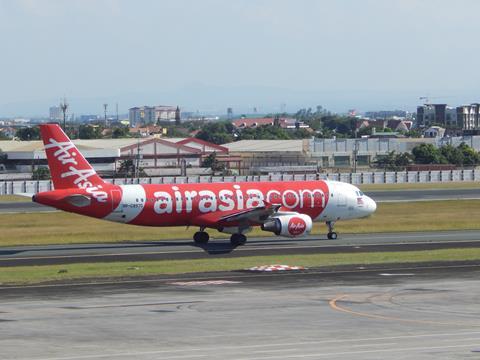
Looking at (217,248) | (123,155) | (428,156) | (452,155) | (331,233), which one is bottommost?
(217,248)

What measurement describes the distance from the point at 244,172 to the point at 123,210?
119718mm

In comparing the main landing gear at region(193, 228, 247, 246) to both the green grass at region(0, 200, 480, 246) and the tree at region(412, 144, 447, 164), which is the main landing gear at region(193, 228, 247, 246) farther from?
the tree at region(412, 144, 447, 164)

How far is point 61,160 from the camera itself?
61.7 meters

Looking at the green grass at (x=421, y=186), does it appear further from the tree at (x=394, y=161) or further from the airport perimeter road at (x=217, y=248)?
the airport perimeter road at (x=217, y=248)

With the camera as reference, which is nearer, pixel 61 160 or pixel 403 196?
pixel 61 160

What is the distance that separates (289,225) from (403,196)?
49.8m

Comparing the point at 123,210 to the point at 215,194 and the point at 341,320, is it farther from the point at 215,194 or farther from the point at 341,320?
the point at 341,320

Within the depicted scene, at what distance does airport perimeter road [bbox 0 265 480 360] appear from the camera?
3011cm

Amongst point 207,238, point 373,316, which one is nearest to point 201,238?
point 207,238

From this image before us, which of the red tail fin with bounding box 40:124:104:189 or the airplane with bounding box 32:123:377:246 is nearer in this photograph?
the red tail fin with bounding box 40:124:104:189

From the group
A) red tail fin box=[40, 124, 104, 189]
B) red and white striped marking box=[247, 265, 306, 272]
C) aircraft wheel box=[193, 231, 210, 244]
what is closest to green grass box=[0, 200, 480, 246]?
aircraft wheel box=[193, 231, 210, 244]

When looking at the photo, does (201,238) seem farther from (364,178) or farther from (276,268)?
(364,178)

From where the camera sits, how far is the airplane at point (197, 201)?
203 feet

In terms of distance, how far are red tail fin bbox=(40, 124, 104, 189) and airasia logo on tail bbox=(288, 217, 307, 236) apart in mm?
12390
